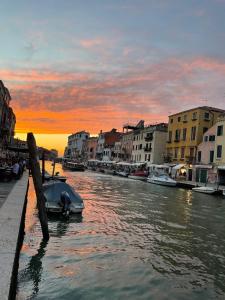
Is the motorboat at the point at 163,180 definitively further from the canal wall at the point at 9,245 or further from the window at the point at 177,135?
the canal wall at the point at 9,245

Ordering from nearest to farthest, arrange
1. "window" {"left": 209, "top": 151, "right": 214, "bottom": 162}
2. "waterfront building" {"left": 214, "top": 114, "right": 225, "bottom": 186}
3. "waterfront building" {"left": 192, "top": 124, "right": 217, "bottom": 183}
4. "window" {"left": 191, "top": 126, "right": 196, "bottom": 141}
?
"waterfront building" {"left": 214, "top": 114, "right": 225, "bottom": 186}, "waterfront building" {"left": 192, "top": 124, "right": 217, "bottom": 183}, "window" {"left": 209, "top": 151, "right": 214, "bottom": 162}, "window" {"left": 191, "top": 126, "right": 196, "bottom": 141}

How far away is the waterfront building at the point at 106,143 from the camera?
12362 cm

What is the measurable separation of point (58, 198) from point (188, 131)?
4932 centimetres

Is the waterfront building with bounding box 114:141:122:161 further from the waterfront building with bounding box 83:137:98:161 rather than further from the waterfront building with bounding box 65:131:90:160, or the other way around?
the waterfront building with bounding box 65:131:90:160

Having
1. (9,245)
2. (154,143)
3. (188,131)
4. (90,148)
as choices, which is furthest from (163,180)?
(90,148)

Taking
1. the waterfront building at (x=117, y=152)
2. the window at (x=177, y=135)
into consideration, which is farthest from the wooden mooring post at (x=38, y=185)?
the waterfront building at (x=117, y=152)

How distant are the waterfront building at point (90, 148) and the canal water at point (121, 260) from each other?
411ft

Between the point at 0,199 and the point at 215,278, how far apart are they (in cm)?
911

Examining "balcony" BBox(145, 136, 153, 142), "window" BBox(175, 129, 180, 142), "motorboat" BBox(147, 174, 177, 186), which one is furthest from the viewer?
"balcony" BBox(145, 136, 153, 142)

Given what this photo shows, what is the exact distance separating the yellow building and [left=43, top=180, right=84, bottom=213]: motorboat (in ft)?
143

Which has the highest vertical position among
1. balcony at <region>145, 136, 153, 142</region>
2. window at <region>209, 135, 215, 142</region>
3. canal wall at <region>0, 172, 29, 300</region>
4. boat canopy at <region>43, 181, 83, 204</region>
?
balcony at <region>145, 136, 153, 142</region>

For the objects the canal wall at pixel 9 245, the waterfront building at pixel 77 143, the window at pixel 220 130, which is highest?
the waterfront building at pixel 77 143

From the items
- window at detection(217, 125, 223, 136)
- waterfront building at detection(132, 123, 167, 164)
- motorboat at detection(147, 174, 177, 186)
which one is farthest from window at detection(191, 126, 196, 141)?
waterfront building at detection(132, 123, 167, 164)

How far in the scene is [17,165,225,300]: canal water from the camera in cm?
974
